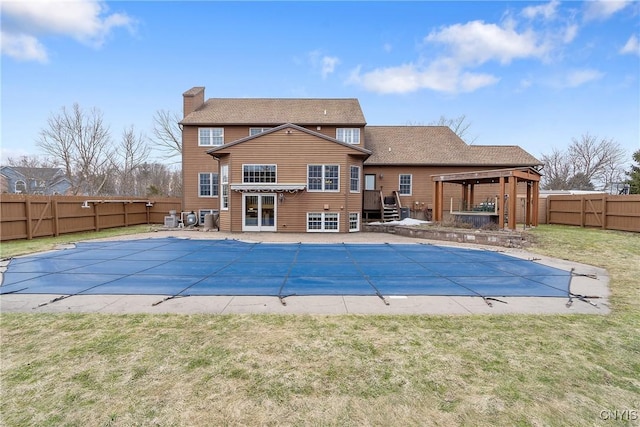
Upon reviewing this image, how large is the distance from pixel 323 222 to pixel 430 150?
1108 centimetres

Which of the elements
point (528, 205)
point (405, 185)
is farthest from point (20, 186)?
point (528, 205)

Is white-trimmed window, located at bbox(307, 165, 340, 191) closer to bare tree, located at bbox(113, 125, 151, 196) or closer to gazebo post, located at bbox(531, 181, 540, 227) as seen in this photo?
gazebo post, located at bbox(531, 181, 540, 227)

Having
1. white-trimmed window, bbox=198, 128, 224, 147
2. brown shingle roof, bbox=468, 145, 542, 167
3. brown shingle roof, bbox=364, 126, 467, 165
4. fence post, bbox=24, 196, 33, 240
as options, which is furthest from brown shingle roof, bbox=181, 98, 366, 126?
fence post, bbox=24, 196, 33, 240

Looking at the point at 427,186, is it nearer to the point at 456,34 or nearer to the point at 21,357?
the point at 456,34

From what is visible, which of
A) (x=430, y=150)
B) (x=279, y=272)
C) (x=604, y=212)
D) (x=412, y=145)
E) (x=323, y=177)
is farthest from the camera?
(x=412, y=145)

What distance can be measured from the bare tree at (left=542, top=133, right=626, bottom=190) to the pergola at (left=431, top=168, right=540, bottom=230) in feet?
95.4

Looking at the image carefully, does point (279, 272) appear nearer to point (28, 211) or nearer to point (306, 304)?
point (306, 304)

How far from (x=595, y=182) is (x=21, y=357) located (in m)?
53.7

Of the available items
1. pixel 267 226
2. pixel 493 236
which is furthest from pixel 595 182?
pixel 267 226

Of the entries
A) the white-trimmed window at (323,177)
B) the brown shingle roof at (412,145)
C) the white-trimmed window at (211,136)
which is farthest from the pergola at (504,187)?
the white-trimmed window at (211,136)

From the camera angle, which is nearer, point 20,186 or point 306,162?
point 306,162

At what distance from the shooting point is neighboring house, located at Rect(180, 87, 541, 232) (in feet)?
53.7

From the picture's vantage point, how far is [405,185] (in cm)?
2119

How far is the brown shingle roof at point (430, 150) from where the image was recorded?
21.0 metres
